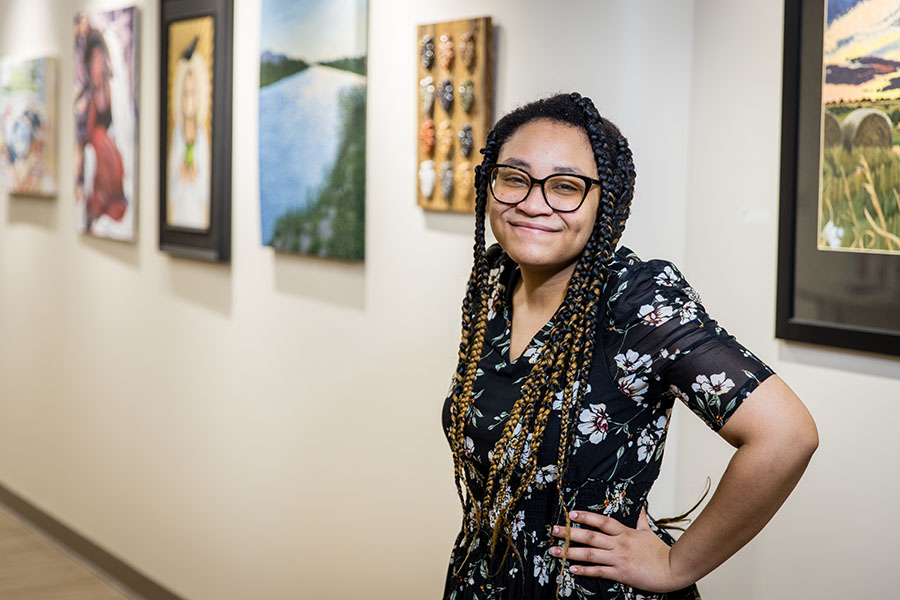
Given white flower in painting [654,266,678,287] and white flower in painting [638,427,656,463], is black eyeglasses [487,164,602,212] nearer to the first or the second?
white flower in painting [654,266,678,287]

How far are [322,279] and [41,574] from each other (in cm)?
221

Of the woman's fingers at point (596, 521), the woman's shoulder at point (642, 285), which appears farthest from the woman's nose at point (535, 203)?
the woman's fingers at point (596, 521)

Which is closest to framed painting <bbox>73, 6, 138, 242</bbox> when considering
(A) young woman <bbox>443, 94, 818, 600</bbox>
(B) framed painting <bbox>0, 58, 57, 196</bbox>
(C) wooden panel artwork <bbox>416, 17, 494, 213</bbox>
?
(B) framed painting <bbox>0, 58, 57, 196</bbox>

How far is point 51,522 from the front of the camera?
5.09 m

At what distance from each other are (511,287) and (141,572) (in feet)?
9.73

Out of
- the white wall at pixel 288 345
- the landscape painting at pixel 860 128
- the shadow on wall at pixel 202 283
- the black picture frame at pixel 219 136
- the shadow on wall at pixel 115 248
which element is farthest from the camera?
the shadow on wall at pixel 115 248

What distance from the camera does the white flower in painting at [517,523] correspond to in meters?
1.78

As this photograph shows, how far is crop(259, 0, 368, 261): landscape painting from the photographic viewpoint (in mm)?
3139

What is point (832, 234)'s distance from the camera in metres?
2.18

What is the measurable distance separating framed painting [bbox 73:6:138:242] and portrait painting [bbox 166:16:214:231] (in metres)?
0.32

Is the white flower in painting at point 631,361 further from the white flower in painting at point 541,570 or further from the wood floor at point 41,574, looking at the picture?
the wood floor at point 41,574

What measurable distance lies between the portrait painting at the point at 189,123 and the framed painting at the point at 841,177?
211cm

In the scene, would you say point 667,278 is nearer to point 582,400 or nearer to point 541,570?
point 582,400

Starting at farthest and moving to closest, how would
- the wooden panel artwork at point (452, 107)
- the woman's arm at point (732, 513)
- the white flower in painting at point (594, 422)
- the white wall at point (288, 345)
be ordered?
the wooden panel artwork at point (452, 107), the white wall at point (288, 345), the white flower in painting at point (594, 422), the woman's arm at point (732, 513)
